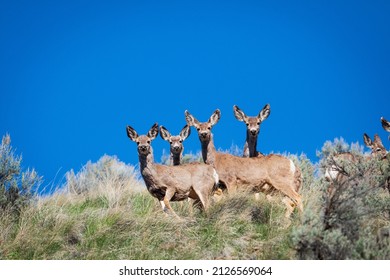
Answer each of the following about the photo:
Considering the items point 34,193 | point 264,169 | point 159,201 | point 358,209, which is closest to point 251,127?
point 264,169

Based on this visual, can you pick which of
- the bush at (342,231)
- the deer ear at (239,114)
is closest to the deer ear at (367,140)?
the deer ear at (239,114)

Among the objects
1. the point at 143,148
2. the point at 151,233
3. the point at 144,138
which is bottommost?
the point at 151,233

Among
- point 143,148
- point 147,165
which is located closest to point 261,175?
point 147,165

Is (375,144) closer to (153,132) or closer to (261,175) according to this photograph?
(261,175)

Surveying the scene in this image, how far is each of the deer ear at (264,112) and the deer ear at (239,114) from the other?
A: 36cm

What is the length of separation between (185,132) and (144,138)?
4.30ft

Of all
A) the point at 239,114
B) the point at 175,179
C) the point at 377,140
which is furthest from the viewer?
the point at 377,140

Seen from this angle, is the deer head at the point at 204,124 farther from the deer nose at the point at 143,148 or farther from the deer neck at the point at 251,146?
the deer nose at the point at 143,148

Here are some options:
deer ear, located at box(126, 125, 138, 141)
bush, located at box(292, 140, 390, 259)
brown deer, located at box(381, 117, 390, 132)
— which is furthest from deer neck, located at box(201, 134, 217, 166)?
bush, located at box(292, 140, 390, 259)

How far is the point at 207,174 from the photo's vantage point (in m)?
13.2

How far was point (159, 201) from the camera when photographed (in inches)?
515

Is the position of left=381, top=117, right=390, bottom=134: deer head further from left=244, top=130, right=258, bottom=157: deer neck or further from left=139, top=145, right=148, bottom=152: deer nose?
left=139, top=145, right=148, bottom=152: deer nose

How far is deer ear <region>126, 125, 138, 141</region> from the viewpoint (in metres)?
13.5
